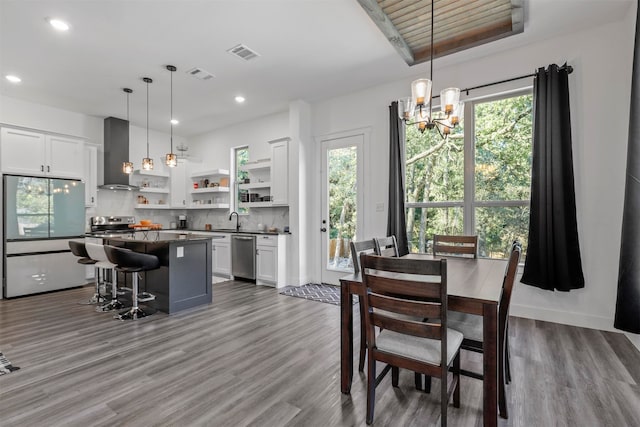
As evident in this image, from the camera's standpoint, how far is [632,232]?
8.79ft

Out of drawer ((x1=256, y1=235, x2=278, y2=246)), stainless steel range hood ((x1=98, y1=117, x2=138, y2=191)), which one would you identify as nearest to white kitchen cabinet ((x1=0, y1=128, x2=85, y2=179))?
stainless steel range hood ((x1=98, y1=117, x2=138, y2=191))

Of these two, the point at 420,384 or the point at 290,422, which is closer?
the point at 290,422

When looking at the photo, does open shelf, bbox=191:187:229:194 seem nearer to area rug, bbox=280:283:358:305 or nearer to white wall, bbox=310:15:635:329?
area rug, bbox=280:283:358:305

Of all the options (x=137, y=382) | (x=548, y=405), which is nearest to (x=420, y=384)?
(x=548, y=405)

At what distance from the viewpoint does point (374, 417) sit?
5.97ft

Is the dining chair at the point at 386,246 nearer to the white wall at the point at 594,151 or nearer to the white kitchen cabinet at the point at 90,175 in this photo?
the white wall at the point at 594,151

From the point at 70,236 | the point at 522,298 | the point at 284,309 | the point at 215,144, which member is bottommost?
the point at 284,309

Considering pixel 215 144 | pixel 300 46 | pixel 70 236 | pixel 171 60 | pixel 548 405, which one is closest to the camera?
pixel 548 405

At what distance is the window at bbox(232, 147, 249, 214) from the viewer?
6582 mm

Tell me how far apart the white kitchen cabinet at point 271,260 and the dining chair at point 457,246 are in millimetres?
2678

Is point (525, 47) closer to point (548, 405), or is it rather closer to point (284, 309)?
point (548, 405)

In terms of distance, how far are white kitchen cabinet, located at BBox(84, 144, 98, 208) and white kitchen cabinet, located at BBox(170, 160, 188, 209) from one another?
1.50 metres

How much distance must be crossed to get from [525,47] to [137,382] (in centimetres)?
510

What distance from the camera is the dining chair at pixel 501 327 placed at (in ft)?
5.83
